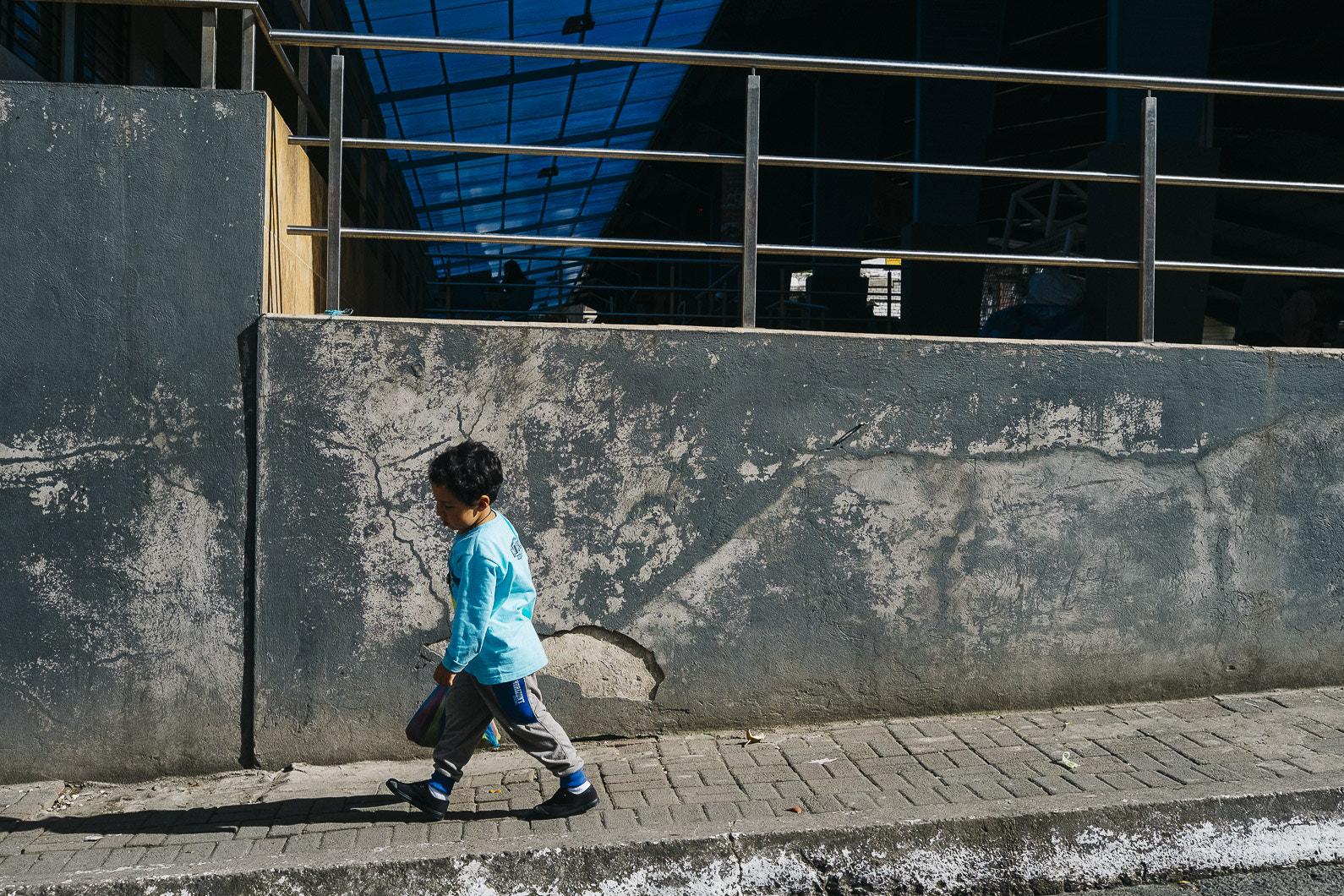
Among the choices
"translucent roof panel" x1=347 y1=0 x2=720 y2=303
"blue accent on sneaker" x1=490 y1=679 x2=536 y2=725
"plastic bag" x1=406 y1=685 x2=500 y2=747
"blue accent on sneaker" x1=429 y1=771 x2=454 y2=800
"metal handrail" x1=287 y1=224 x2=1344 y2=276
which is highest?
"translucent roof panel" x1=347 y1=0 x2=720 y2=303

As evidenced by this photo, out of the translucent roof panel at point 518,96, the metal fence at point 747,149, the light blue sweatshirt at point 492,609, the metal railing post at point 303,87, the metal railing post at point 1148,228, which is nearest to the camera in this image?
the light blue sweatshirt at point 492,609

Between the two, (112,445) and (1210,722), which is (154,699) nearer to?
(112,445)

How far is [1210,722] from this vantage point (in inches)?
161

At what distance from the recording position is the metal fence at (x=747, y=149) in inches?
155

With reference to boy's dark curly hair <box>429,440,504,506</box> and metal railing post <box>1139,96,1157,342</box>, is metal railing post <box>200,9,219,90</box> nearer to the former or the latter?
boy's dark curly hair <box>429,440,504,506</box>

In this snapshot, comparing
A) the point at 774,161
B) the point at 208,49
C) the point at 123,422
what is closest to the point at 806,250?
the point at 774,161

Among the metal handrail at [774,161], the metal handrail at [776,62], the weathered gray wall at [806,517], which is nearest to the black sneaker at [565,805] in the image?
the weathered gray wall at [806,517]

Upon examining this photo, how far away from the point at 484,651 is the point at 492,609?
0.15 m

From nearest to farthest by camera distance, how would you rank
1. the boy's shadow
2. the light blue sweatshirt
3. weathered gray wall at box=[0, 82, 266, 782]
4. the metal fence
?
the light blue sweatshirt < the boy's shadow < weathered gray wall at box=[0, 82, 266, 782] < the metal fence

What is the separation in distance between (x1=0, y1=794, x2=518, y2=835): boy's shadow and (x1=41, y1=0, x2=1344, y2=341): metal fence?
190 cm

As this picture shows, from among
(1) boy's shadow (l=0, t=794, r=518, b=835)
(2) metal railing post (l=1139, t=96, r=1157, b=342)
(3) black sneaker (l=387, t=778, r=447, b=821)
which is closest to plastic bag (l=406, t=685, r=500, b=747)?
(3) black sneaker (l=387, t=778, r=447, b=821)

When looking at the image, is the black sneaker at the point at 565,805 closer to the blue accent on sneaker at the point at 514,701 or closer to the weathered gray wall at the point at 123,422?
the blue accent on sneaker at the point at 514,701

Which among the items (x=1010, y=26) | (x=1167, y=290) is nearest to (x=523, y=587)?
(x=1167, y=290)

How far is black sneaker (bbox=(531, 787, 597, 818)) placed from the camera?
331 centimetres
